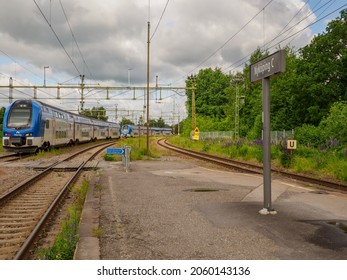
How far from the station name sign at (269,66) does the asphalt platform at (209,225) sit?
2626 mm

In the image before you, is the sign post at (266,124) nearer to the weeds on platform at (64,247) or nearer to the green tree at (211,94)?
the weeds on platform at (64,247)

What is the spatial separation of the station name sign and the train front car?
19.1m

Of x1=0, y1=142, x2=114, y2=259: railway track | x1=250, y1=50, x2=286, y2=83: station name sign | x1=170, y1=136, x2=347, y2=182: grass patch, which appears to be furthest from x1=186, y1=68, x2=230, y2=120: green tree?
x1=250, y1=50, x2=286, y2=83: station name sign

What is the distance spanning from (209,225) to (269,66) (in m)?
3.11

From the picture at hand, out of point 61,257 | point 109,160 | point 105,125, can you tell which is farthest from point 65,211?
point 105,125

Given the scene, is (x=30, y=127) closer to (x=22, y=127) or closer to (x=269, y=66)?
(x=22, y=127)

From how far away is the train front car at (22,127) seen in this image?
23.8 meters

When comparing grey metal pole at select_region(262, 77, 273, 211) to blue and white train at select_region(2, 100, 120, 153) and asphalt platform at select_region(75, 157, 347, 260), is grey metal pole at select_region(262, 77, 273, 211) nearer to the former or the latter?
asphalt platform at select_region(75, 157, 347, 260)

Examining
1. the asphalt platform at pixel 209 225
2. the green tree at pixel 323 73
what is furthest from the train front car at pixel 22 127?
the green tree at pixel 323 73

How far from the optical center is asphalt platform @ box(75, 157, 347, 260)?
4.85 meters

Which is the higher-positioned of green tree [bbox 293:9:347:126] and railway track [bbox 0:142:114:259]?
green tree [bbox 293:9:347:126]

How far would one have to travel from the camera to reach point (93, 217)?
7.06 metres

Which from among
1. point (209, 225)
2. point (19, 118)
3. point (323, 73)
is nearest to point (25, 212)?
point (209, 225)
